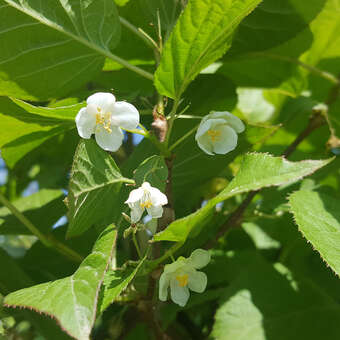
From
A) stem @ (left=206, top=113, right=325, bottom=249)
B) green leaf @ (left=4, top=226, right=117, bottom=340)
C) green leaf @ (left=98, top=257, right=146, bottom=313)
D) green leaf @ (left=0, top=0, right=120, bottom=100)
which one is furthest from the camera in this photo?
stem @ (left=206, top=113, right=325, bottom=249)

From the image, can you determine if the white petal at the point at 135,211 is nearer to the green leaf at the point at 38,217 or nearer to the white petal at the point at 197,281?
the white petal at the point at 197,281

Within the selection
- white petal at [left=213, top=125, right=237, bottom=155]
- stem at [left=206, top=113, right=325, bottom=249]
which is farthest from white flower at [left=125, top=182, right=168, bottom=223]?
stem at [left=206, top=113, right=325, bottom=249]

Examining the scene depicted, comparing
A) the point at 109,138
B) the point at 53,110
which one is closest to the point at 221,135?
the point at 109,138

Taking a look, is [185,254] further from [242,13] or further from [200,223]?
[242,13]

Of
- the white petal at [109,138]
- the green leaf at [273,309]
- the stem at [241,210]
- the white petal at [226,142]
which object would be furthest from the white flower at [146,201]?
the green leaf at [273,309]

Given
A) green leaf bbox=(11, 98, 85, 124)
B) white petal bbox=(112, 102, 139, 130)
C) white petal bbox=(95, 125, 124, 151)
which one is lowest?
white petal bbox=(95, 125, 124, 151)

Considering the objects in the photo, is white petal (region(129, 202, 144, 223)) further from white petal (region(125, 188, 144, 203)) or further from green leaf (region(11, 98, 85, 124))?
green leaf (region(11, 98, 85, 124))
